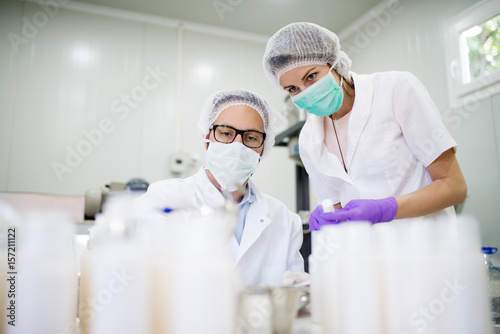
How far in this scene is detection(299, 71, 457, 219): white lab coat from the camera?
4.14 feet

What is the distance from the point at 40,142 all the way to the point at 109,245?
3.16 meters

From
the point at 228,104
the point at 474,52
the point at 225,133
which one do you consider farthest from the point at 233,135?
the point at 474,52

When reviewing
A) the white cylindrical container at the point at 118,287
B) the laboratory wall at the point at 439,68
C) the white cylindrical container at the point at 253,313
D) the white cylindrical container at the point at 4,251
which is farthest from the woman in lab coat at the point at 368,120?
the laboratory wall at the point at 439,68

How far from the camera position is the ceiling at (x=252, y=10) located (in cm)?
355

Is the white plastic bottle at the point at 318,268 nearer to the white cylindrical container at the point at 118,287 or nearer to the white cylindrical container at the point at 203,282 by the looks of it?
the white cylindrical container at the point at 203,282

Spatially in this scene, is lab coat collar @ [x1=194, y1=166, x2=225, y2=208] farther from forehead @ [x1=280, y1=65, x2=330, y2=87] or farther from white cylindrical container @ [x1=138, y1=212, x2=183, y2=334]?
white cylindrical container @ [x1=138, y1=212, x2=183, y2=334]

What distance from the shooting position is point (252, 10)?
365 cm

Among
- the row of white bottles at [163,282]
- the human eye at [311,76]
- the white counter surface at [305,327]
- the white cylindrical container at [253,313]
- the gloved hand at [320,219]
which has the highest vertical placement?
the human eye at [311,76]

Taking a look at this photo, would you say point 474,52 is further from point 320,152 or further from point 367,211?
point 367,211

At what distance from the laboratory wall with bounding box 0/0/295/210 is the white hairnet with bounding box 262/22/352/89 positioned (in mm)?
2394

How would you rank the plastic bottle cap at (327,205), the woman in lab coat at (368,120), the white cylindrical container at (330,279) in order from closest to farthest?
the white cylindrical container at (330,279) < the plastic bottle cap at (327,205) < the woman in lab coat at (368,120)

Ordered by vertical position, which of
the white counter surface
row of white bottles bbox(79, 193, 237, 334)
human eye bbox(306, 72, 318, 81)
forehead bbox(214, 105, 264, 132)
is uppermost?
human eye bbox(306, 72, 318, 81)

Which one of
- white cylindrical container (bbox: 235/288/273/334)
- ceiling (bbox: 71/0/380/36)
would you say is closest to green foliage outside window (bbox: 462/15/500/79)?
ceiling (bbox: 71/0/380/36)

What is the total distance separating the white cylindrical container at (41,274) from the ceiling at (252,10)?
11.0ft
